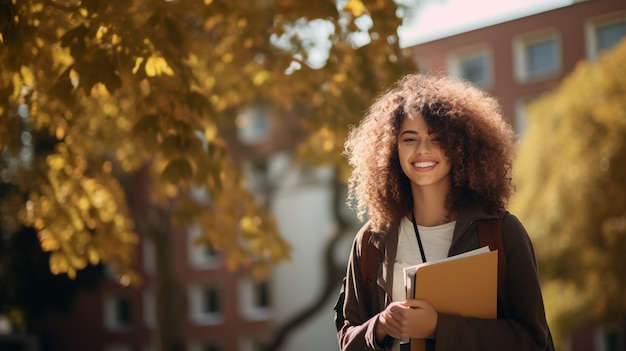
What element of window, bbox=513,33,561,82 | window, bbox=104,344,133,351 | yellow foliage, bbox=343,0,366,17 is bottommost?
window, bbox=104,344,133,351

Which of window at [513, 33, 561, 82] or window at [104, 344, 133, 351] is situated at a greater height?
window at [513, 33, 561, 82]

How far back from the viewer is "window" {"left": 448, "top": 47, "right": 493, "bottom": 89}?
3088 centimetres

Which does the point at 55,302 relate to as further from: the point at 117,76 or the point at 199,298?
the point at 117,76

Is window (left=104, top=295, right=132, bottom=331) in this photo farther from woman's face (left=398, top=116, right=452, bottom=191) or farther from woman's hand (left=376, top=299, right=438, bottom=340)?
woman's hand (left=376, top=299, right=438, bottom=340)

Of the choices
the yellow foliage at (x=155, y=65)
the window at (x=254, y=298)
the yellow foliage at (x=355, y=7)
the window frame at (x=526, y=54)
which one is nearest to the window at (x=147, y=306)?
the window at (x=254, y=298)

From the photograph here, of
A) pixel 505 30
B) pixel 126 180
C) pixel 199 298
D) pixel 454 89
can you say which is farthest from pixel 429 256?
pixel 199 298

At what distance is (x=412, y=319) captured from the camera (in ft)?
8.60

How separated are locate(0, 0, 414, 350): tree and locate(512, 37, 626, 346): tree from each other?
440 inches

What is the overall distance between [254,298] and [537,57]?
14.6 meters

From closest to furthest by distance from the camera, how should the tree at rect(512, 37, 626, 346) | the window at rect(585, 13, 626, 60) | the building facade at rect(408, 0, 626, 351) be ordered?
the tree at rect(512, 37, 626, 346) < the building facade at rect(408, 0, 626, 351) < the window at rect(585, 13, 626, 60)

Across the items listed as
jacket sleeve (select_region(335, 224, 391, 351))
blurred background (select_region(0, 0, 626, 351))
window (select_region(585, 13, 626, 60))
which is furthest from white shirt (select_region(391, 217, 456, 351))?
window (select_region(585, 13, 626, 60))

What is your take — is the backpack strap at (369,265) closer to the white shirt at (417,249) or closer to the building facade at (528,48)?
the white shirt at (417,249)

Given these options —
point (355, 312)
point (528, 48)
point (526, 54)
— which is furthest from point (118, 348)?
point (355, 312)

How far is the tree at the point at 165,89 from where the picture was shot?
14.7ft
